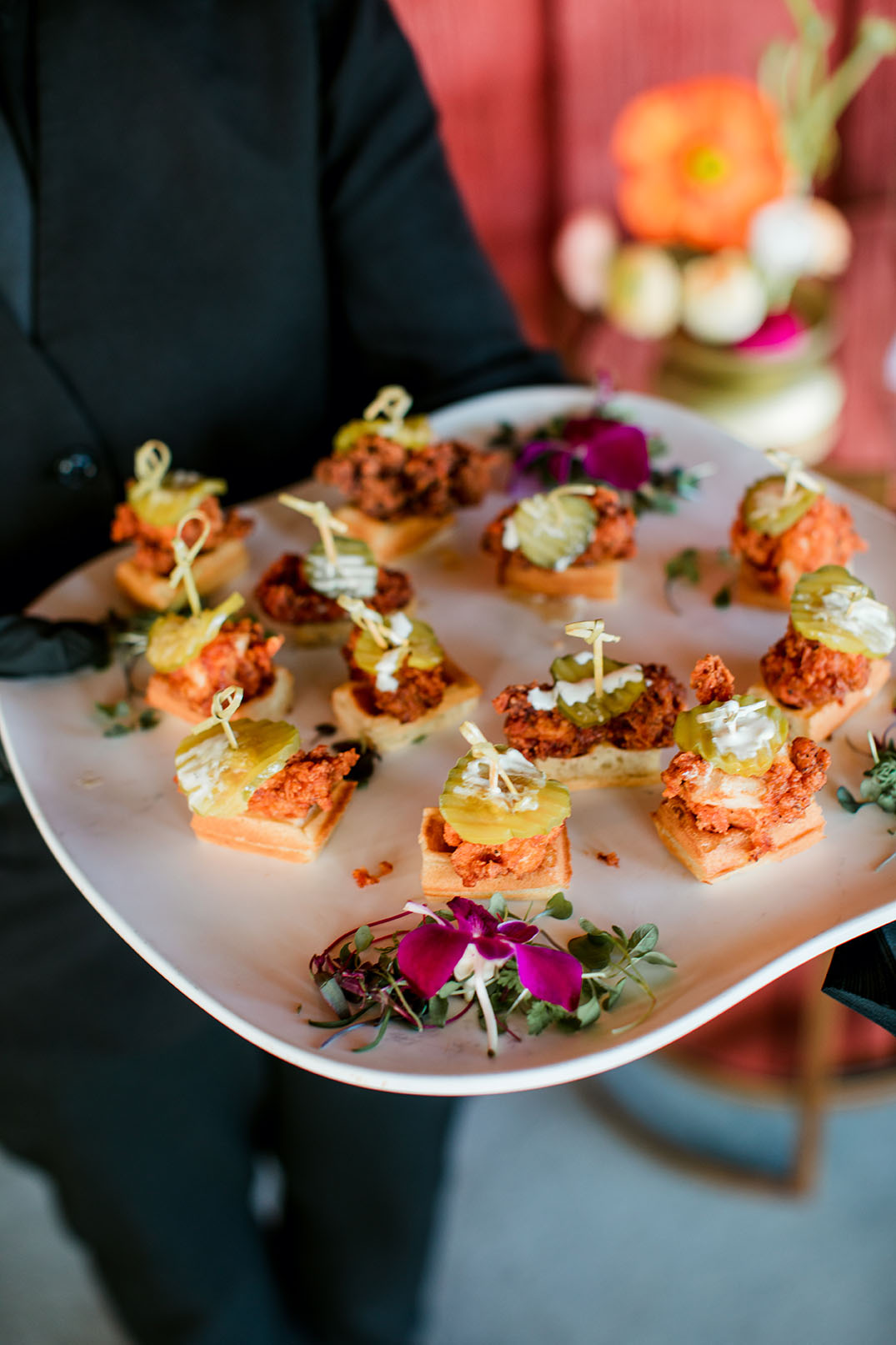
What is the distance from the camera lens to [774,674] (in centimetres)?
155

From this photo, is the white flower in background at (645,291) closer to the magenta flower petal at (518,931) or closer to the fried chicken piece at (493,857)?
the fried chicken piece at (493,857)

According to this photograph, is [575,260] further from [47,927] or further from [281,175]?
[47,927]

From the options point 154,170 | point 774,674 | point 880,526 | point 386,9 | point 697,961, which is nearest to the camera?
point 697,961

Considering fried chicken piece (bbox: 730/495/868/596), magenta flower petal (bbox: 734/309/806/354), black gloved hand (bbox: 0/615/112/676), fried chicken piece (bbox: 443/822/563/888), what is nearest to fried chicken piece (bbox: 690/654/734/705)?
fried chicken piece (bbox: 443/822/563/888)

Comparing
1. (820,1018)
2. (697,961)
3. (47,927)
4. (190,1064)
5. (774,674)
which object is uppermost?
(774,674)

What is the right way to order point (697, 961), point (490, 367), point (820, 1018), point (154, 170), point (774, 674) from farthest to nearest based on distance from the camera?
point (820, 1018), point (490, 367), point (154, 170), point (774, 674), point (697, 961)

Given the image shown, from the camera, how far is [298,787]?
141 centimetres

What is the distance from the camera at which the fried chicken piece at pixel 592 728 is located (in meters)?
1.48

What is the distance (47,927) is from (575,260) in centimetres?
240

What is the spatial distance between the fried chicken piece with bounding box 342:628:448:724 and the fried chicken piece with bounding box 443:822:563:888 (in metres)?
0.27

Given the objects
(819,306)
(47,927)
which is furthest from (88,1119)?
(819,306)

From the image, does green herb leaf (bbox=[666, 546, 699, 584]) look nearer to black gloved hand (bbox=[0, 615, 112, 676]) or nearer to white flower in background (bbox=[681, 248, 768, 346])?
black gloved hand (bbox=[0, 615, 112, 676])

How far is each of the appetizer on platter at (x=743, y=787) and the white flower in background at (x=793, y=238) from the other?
6.37ft

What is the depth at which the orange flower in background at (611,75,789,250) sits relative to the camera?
302cm
